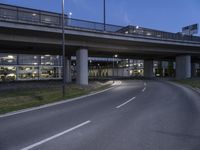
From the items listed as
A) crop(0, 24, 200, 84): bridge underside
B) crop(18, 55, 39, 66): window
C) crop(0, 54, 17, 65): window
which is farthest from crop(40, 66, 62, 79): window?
crop(0, 24, 200, 84): bridge underside

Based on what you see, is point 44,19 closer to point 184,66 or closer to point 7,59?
point 184,66

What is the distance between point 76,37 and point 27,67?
42.0m

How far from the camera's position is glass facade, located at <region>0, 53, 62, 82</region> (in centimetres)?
6650

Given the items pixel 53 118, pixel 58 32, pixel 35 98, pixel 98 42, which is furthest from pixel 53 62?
pixel 53 118

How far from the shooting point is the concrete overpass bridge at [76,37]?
26750 mm

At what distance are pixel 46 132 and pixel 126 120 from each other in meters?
3.47

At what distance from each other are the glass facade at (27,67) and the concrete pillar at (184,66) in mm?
38196

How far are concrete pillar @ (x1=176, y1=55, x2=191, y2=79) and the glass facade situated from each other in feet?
125

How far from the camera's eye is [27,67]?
7025 cm

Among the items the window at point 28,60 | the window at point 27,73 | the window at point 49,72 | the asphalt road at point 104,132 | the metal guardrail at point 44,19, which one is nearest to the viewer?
the asphalt road at point 104,132

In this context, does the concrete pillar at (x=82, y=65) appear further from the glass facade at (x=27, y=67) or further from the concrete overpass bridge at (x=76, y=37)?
the glass facade at (x=27, y=67)

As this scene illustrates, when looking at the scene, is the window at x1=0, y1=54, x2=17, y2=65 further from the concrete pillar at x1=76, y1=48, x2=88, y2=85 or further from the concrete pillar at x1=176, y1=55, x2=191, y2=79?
the concrete pillar at x1=176, y1=55, x2=191, y2=79

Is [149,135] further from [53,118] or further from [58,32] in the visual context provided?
[58,32]

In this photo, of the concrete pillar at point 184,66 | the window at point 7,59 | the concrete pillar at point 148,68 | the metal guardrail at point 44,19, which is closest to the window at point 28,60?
the window at point 7,59
